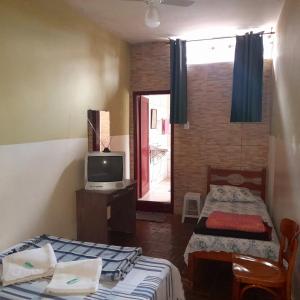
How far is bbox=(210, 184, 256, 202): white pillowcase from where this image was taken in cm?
402

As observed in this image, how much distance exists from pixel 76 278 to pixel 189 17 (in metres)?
3.19

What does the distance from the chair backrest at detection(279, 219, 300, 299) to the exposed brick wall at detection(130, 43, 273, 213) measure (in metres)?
2.19

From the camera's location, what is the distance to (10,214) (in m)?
2.62

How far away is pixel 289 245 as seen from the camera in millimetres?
2176

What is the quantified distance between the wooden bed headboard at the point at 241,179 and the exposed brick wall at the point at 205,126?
12cm

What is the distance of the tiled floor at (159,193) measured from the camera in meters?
5.66

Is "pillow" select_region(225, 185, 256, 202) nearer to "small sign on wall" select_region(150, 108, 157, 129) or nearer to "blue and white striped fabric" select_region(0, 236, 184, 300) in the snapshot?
"blue and white striped fabric" select_region(0, 236, 184, 300)

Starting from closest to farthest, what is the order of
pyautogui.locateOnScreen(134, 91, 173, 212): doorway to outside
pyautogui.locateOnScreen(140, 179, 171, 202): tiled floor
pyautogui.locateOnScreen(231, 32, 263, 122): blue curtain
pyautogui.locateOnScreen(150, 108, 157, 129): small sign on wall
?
pyautogui.locateOnScreen(231, 32, 263, 122): blue curtain < pyautogui.locateOnScreen(134, 91, 173, 212): doorway to outside < pyautogui.locateOnScreen(140, 179, 171, 202): tiled floor < pyautogui.locateOnScreen(150, 108, 157, 129): small sign on wall

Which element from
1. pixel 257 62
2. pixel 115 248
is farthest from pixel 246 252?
pixel 257 62

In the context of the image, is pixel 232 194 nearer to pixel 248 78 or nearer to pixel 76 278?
pixel 248 78

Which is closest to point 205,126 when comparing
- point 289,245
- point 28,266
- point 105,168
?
point 105,168

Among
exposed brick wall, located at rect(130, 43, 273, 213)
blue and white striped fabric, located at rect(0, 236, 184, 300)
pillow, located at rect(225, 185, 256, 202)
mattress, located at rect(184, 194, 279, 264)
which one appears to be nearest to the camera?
blue and white striped fabric, located at rect(0, 236, 184, 300)

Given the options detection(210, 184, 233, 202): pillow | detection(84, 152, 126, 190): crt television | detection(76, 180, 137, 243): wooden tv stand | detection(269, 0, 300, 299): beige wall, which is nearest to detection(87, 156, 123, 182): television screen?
detection(84, 152, 126, 190): crt television

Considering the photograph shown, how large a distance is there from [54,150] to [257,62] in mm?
2988
